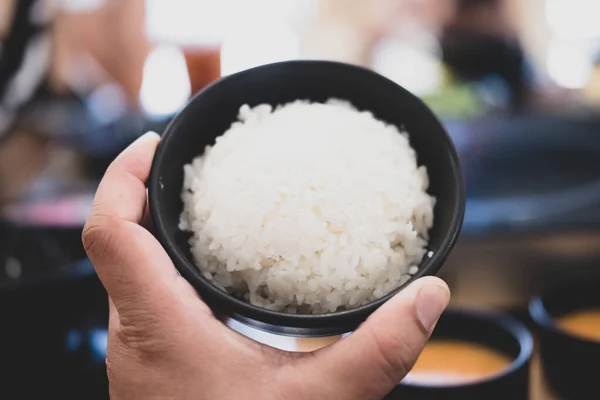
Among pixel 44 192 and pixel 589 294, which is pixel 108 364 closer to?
pixel 589 294

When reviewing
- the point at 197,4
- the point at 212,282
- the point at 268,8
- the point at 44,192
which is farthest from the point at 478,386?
the point at 268,8

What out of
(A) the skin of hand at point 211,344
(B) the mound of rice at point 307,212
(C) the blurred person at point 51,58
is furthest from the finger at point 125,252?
(C) the blurred person at point 51,58

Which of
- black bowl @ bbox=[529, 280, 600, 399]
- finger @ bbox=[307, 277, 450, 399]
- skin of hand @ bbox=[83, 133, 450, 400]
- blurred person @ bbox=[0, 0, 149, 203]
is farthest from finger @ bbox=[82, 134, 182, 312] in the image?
blurred person @ bbox=[0, 0, 149, 203]

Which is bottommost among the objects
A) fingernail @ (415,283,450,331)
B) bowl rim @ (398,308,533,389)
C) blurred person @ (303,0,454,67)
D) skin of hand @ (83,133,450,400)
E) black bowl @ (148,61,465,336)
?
blurred person @ (303,0,454,67)

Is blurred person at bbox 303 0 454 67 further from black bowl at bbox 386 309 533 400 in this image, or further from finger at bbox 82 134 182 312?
finger at bbox 82 134 182 312

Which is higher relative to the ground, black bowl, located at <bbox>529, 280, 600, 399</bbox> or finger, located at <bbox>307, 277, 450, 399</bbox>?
finger, located at <bbox>307, 277, 450, 399</bbox>
